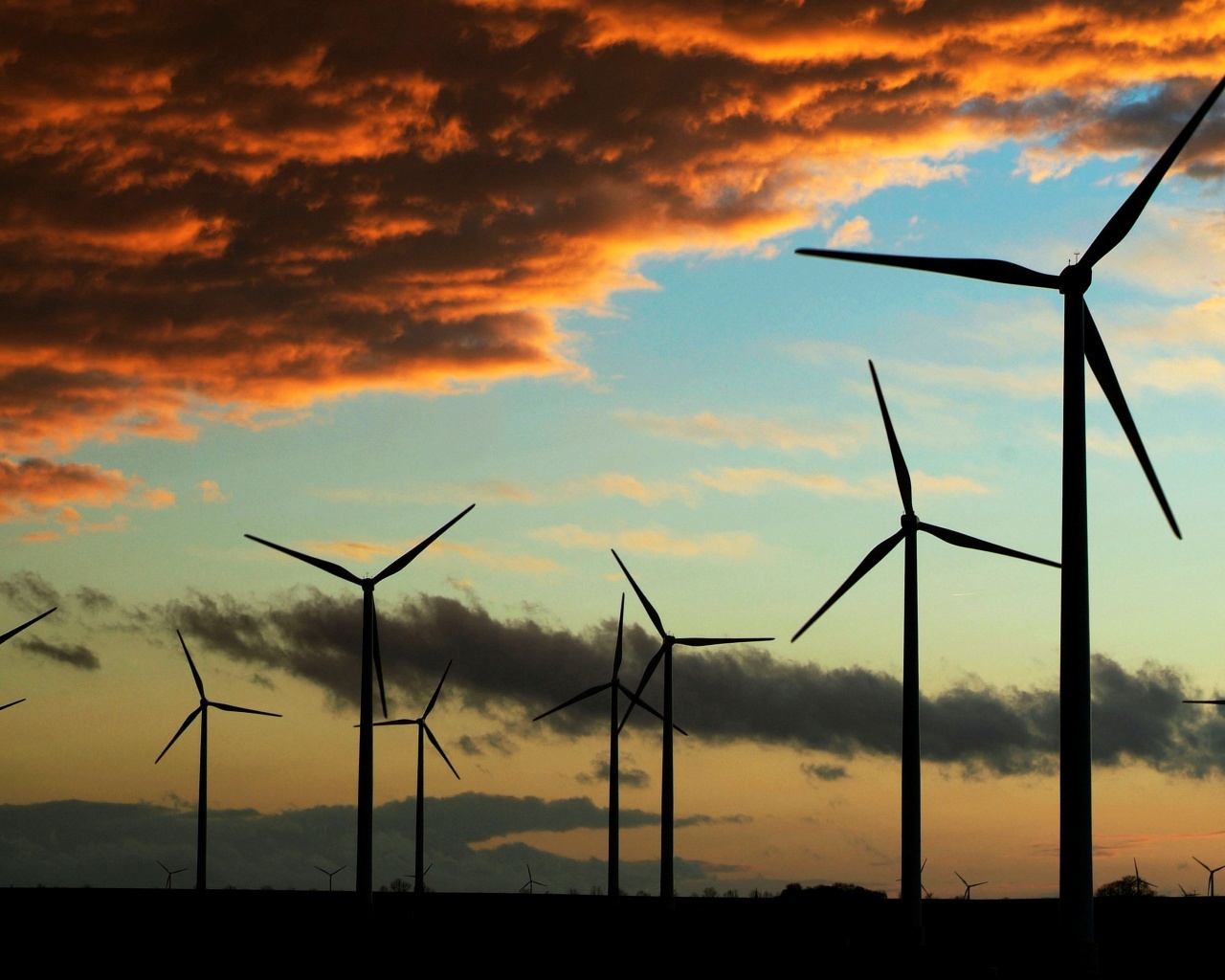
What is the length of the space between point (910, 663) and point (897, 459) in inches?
441

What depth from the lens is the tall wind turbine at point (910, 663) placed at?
221ft

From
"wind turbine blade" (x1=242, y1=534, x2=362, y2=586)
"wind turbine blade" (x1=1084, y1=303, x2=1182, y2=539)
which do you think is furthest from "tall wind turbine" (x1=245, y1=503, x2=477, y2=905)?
"wind turbine blade" (x1=1084, y1=303, x2=1182, y2=539)

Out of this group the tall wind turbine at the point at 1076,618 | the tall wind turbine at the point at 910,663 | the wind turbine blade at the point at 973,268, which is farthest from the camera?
the tall wind turbine at the point at 910,663

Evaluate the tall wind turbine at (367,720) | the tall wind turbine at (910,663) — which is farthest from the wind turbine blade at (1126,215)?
the tall wind turbine at (367,720)

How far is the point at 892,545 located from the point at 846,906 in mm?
→ 99378

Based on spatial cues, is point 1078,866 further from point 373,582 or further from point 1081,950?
point 373,582

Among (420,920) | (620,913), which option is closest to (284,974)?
(420,920)

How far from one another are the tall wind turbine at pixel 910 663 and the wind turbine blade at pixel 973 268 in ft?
53.7

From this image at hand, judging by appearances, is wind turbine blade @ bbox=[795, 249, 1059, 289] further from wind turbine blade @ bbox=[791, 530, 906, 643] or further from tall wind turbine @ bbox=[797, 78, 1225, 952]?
wind turbine blade @ bbox=[791, 530, 906, 643]

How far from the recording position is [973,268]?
178 ft

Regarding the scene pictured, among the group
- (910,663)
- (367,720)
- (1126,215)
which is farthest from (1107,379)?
(367,720)

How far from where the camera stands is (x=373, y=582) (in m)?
86.6

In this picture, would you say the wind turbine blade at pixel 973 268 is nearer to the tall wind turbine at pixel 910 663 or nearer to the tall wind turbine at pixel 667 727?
the tall wind turbine at pixel 910 663

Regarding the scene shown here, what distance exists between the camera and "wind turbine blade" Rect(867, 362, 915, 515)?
7406cm
